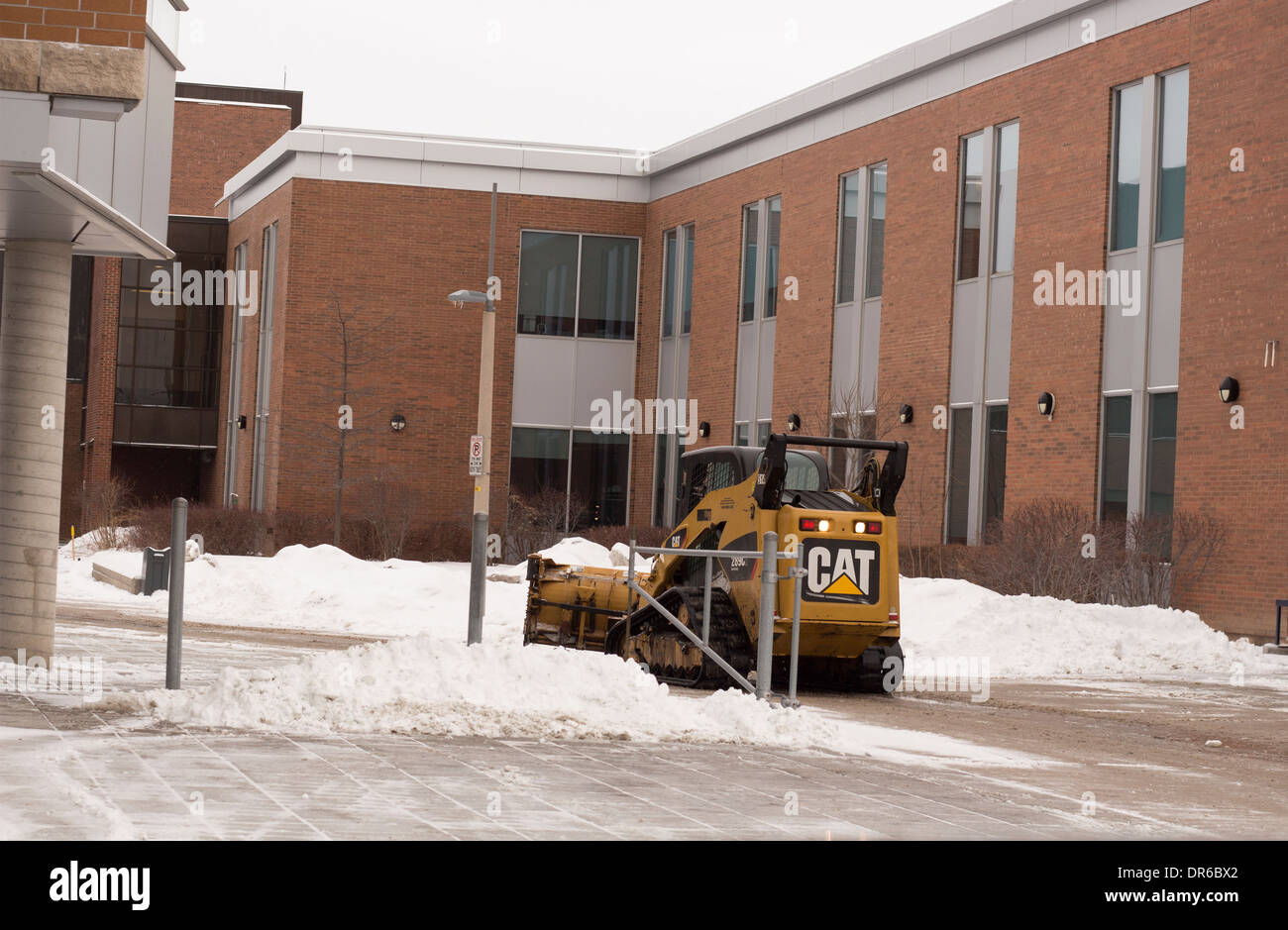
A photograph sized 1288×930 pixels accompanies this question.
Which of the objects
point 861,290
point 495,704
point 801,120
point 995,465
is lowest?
point 495,704

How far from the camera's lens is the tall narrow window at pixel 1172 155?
2386 centimetres

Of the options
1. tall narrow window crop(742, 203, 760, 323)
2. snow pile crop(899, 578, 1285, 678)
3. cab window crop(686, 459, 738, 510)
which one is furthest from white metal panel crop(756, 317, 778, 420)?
cab window crop(686, 459, 738, 510)

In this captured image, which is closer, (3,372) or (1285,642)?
(3,372)

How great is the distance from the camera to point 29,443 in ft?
41.0

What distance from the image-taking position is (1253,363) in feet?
72.3

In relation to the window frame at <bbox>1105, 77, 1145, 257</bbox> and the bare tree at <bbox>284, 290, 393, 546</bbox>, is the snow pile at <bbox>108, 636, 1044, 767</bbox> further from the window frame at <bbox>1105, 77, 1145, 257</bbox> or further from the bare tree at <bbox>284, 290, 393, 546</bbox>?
the bare tree at <bbox>284, 290, 393, 546</bbox>

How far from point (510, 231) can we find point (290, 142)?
5699mm

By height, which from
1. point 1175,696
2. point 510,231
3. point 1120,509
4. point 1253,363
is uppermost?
point 510,231

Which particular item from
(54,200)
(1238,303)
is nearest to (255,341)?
(1238,303)

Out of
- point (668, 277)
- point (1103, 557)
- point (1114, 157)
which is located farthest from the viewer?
point (668, 277)

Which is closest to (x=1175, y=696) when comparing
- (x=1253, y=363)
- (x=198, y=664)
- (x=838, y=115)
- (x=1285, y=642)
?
(x=1285, y=642)

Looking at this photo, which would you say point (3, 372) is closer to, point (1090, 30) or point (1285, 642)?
point (1285, 642)

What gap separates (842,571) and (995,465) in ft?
44.0

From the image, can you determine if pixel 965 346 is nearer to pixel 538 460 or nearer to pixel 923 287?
pixel 923 287
